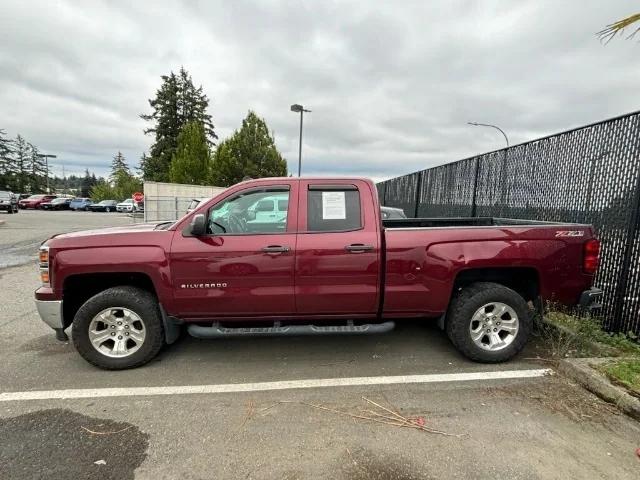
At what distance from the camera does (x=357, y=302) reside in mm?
3641

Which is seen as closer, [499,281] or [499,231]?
[499,231]

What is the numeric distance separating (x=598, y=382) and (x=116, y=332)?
4439 millimetres

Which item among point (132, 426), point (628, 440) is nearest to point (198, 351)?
point (132, 426)

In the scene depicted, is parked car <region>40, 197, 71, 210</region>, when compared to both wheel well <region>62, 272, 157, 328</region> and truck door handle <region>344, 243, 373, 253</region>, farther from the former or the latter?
truck door handle <region>344, 243, 373, 253</region>

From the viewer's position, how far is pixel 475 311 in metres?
3.69

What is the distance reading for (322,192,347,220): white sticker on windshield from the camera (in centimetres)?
366

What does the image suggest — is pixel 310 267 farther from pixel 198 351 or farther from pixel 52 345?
pixel 52 345

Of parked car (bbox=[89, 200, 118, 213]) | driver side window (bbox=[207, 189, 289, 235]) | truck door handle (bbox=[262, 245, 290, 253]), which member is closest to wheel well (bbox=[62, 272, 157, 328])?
driver side window (bbox=[207, 189, 289, 235])

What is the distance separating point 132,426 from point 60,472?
519mm

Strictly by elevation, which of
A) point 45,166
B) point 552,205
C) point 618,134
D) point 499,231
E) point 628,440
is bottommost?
point 628,440

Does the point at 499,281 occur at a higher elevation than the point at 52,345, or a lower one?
higher

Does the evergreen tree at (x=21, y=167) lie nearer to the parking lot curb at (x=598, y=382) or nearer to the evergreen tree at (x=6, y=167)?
the evergreen tree at (x=6, y=167)

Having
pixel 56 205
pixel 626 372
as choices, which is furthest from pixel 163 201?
pixel 56 205

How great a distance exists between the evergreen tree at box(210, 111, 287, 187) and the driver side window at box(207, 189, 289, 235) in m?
30.2
